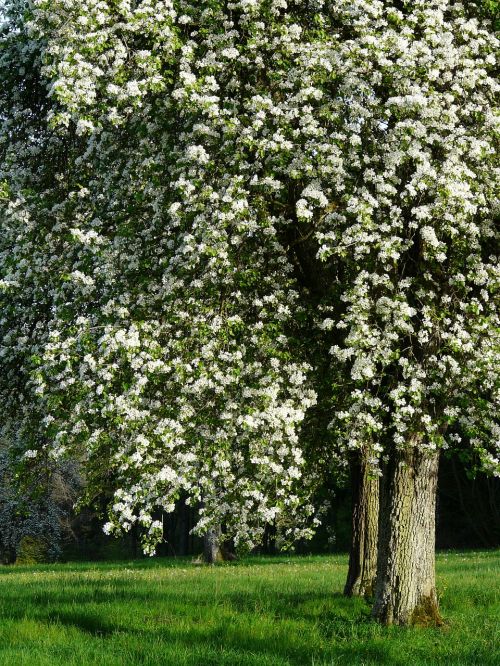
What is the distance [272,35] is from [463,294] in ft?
14.6

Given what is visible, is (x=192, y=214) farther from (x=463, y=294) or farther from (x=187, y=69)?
(x=463, y=294)

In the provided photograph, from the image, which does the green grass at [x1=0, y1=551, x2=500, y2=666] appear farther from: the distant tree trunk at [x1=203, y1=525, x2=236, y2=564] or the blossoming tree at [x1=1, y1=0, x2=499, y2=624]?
the distant tree trunk at [x1=203, y1=525, x2=236, y2=564]

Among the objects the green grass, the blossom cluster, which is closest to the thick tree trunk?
the green grass

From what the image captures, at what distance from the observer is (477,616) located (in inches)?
523

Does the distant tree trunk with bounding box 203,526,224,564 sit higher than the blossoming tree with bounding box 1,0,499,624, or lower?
lower

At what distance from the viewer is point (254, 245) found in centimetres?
1162

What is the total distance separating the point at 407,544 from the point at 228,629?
2905 mm

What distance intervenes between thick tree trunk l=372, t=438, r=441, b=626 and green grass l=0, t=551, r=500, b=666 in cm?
42

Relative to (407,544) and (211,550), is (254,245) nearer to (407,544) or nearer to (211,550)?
A: (407,544)

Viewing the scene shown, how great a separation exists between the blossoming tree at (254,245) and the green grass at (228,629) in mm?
1251

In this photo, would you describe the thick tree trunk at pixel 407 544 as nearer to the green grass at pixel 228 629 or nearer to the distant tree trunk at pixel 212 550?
the green grass at pixel 228 629

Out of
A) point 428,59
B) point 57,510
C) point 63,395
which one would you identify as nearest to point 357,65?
point 428,59

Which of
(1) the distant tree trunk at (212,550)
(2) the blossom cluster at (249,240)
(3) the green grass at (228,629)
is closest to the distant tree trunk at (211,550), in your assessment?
(1) the distant tree trunk at (212,550)

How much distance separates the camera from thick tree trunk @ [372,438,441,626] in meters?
12.2
